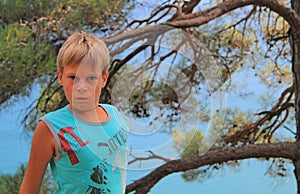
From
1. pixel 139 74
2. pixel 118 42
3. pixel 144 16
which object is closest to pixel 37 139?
pixel 139 74

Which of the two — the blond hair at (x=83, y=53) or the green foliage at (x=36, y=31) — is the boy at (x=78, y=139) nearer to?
the blond hair at (x=83, y=53)

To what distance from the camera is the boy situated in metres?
0.79

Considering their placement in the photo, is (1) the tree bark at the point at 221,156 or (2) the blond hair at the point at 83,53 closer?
(2) the blond hair at the point at 83,53

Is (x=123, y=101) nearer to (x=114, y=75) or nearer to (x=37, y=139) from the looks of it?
(x=37, y=139)

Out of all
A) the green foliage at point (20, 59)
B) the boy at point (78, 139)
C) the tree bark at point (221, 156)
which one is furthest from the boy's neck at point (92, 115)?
the tree bark at point (221, 156)

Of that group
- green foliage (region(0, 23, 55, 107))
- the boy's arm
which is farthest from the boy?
green foliage (region(0, 23, 55, 107))

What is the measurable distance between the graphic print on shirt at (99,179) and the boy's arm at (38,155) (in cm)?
7

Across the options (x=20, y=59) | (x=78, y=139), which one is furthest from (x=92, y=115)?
(x=20, y=59)

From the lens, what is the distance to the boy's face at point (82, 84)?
785 millimetres

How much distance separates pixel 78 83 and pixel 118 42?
38.9 inches

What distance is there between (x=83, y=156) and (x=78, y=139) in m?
0.03

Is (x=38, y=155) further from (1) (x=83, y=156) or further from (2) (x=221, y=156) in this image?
(2) (x=221, y=156)

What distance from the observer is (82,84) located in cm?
78

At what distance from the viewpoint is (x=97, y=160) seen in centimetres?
80
